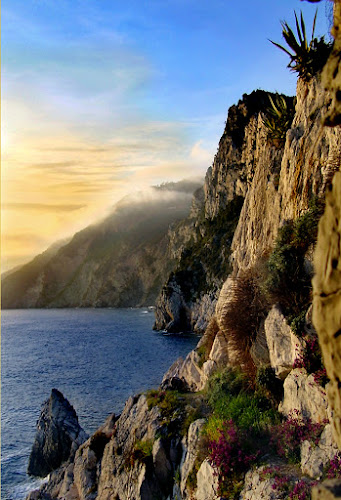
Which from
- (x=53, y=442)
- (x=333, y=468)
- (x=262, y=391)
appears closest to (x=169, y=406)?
(x=262, y=391)

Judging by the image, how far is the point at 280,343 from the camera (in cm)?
1384

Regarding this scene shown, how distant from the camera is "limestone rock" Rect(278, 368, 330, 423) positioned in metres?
11.4

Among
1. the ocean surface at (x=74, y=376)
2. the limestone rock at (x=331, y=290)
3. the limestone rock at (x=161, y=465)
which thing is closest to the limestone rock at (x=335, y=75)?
the limestone rock at (x=331, y=290)

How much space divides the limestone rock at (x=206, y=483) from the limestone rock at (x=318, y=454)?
2594 mm

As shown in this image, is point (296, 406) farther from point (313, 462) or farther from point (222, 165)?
point (222, 165)

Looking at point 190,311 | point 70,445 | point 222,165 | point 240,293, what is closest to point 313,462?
point 240,293

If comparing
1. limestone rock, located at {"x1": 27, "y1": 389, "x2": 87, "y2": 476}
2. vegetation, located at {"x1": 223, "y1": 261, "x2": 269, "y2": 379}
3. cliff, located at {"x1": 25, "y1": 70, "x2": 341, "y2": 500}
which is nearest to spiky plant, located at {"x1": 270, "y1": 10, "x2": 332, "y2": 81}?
cliff, located at {"x1": 25, "y1": 70, "x2": 341, "y2": 500}

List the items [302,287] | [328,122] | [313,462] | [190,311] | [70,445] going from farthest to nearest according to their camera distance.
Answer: [190,311] → [70,445] → [302,287] → [313,462] → [328,122]

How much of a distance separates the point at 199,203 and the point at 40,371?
109 metres

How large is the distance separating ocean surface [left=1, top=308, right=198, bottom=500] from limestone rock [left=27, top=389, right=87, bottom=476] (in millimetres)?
981

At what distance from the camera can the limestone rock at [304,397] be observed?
11422 millimetres

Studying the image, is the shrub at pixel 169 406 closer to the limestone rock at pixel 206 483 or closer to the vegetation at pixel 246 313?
the limestone rock at pixel 206 483

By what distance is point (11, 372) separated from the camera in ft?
182

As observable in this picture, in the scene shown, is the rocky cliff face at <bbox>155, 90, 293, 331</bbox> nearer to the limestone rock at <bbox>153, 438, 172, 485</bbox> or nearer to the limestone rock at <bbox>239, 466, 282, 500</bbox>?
the limestone rock at <bbox>153, 438, 172, 485</bbox>
